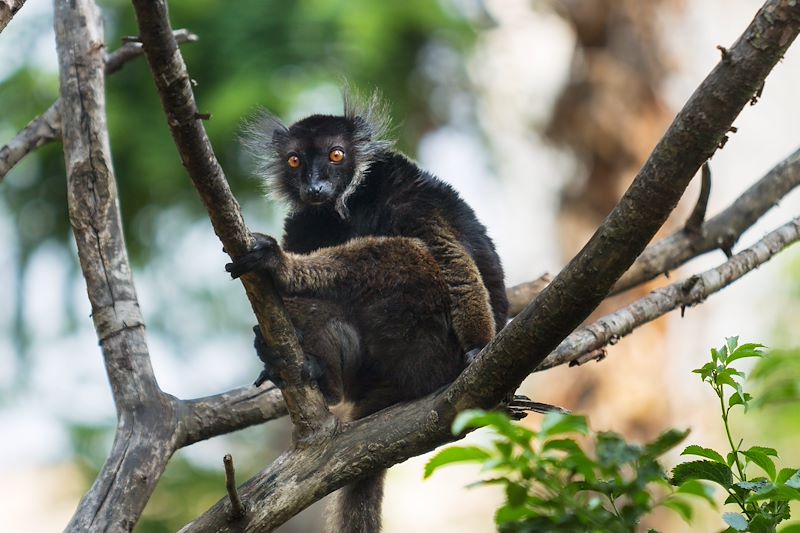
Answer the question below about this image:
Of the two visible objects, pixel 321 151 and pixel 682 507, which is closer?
pixel 682 507

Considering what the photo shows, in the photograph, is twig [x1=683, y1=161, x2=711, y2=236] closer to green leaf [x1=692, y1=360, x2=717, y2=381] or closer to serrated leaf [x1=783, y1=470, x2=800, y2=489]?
green leaf [x1=692, y1=360, x2=717, y2=381]

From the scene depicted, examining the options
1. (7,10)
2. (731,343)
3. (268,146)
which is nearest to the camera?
(731,343)

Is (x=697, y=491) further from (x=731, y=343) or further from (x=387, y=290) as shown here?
(x=387, y=290)

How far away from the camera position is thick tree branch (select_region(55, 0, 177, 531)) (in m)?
5.04

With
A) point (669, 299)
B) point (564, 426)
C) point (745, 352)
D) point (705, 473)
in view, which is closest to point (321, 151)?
point (669, 299)

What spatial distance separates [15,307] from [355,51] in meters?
4.89

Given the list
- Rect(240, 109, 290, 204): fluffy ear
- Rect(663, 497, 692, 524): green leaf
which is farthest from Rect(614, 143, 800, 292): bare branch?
Rect(663, 497, 692, 524): green leaf

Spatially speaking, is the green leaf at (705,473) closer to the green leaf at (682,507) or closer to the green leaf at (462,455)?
the green leaf at (682,507)

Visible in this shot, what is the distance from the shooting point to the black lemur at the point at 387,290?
209 inches

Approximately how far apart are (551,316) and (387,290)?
5.65 ft

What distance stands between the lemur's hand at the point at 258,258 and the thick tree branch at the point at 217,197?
0.05 m

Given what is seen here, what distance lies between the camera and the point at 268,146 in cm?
711

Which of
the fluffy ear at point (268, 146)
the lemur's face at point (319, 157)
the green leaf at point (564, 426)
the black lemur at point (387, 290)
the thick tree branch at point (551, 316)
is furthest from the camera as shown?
the fluffy ear at point (268, 146)

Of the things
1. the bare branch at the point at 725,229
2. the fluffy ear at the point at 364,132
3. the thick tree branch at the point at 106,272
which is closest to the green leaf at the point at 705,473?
Result: the thick tree branch at the point at 106,272
